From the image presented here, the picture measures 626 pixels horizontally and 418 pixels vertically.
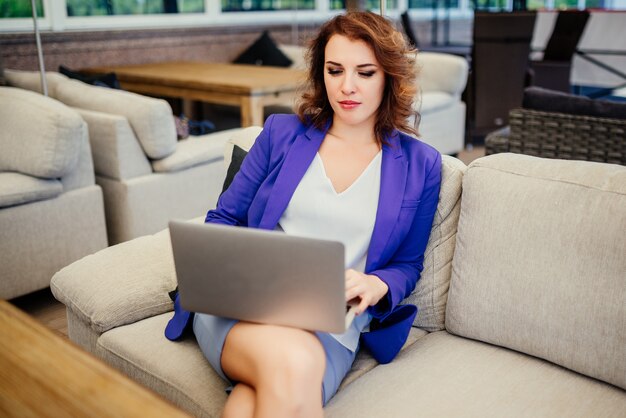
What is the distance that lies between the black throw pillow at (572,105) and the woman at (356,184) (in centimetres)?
135

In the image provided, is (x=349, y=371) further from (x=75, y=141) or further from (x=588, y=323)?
(x=75, y=141)

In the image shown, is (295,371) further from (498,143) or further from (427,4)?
(427,4)

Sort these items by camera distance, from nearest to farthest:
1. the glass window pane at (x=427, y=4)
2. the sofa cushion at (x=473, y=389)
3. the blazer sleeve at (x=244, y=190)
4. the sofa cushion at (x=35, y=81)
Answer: the sofa cushion at (x=473, y=389), the blazer sleeve at (x=244, y=190), the sofa cushion at (x=35, y=81), the glass window pane at (x=427, y=4)

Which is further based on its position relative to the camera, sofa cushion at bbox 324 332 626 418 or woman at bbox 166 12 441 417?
woman at bbox 166 12 441 417

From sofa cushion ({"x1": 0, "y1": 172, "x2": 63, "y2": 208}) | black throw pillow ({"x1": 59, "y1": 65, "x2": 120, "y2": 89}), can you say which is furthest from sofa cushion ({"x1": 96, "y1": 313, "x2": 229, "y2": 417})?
black throw pillow ({"x1": 59, "y1": 65, "x2": 120, "y2": 89})

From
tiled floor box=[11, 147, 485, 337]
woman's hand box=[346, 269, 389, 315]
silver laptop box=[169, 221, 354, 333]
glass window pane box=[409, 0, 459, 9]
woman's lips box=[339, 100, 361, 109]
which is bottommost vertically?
tiled floor box=[11, 147, 485, 337]

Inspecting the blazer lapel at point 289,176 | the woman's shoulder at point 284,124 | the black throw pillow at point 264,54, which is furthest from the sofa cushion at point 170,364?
the black throw pillow at point 264,54

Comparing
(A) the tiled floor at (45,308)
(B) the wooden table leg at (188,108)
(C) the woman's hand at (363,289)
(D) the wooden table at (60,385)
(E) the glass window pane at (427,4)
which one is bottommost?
(A) the tiled floor at (45,308)

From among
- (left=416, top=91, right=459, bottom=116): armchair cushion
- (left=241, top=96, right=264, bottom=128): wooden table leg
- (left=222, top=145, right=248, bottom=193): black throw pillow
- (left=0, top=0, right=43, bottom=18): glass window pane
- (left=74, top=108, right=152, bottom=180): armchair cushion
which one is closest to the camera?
(left=222, top=145, right=248, bottom=193): black throw pillow

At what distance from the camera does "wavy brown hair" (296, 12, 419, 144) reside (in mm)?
1607

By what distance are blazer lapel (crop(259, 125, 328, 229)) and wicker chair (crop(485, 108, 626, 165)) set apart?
1.53 metres

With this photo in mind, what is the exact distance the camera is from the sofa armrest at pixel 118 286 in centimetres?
174

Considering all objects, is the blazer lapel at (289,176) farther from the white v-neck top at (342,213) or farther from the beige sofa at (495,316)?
the beige sofa at (495,316)

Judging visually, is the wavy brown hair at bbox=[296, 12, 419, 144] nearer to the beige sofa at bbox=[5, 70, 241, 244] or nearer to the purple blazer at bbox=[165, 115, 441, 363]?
the purple blazer at bbox=[165, 115, 441, 363]
